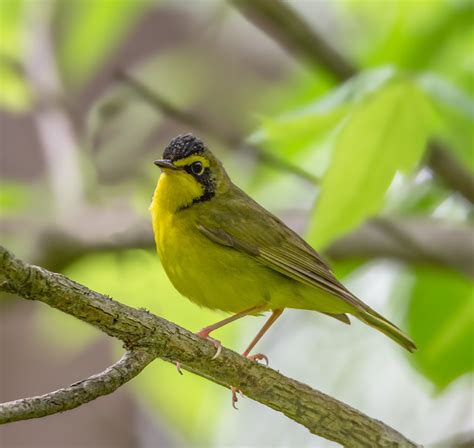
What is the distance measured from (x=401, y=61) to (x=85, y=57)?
213 centimetres

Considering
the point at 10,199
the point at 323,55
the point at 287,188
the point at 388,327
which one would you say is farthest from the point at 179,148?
the point at 287,188

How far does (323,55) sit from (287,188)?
1.50 m

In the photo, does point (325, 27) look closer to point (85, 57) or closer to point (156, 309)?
point (85, 57)

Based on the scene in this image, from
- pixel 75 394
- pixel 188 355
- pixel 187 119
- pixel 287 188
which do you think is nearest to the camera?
pixel 75 394

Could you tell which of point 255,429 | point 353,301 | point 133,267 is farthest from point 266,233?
point 255,429

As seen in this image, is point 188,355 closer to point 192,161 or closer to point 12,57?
point 192,161

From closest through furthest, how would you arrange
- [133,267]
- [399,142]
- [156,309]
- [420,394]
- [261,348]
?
1. [399,142]
2. [156,309]
3. [133,267]
4. [261,348]
5. [420,394]

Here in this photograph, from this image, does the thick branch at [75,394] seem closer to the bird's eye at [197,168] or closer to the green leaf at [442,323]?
the green leaf at [442,323]

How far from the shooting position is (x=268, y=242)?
5.03m

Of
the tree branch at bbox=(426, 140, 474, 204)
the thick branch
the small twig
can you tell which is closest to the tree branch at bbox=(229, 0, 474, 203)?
the tree branch at bbox=(426, 140, 474, 204)

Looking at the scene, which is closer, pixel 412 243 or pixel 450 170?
pixel 450 170

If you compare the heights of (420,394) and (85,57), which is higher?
(85,57)

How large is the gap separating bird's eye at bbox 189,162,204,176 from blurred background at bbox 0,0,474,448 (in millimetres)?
281

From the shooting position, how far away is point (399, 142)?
3.59 meters
